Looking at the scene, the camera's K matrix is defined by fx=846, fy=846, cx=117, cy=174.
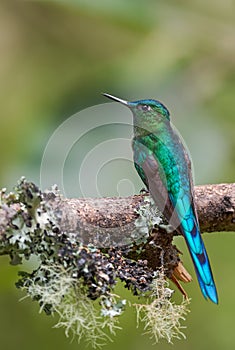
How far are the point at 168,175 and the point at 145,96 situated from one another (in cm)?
86

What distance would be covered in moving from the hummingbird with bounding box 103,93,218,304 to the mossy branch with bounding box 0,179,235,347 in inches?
1.7

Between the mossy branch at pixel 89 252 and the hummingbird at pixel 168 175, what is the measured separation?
42mm

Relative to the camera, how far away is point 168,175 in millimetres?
2201

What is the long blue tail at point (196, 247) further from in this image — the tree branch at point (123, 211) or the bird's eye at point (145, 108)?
the bird's eye at point (145, 108)

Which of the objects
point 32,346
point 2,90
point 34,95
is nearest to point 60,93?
point 34,95

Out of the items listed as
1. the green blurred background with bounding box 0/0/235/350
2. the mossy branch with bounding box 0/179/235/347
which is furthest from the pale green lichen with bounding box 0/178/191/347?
the green blurred background with bounding box 0/0/235/350

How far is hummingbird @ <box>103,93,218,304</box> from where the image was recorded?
2109mm

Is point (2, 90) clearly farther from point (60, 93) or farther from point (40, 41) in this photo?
point (60, 93)

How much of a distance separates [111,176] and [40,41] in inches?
62.5

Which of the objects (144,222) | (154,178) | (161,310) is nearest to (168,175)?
(154,178)

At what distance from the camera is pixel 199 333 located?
3.56m

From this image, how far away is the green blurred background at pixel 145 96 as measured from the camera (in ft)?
9.10

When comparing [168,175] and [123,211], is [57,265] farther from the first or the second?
[168,175]

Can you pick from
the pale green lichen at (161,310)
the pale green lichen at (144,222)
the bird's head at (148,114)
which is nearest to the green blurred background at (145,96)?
the bird's head at (148,114)
